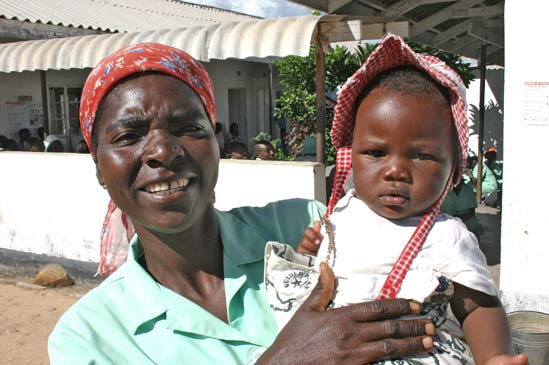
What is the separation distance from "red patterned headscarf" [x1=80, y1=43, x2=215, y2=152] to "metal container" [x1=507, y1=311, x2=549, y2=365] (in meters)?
3.48

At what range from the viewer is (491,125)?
13.6 m

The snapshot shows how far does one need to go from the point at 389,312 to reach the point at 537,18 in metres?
4.12

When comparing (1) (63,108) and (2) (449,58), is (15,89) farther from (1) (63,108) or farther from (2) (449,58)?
(2) (449,58)

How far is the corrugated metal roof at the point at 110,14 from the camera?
12.0 meters

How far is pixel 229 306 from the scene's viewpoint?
5.51 ft

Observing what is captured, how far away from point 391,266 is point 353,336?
0.30 m

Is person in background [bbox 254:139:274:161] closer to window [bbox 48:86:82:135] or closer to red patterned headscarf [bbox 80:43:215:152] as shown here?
window [bbox 48:86:82:135]

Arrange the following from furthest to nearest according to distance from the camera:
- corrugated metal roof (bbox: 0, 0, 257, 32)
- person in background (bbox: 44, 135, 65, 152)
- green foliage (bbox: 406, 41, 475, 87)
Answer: corrugated metal roof (bbox: 0, 0, 257, 32) → green foliage (bbox: 406, 41, 475, 87) → person in background (bbox: 44, 135, 65, 152)

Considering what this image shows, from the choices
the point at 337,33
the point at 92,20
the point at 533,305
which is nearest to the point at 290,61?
the point at 337,33

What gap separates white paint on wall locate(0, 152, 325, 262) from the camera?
6539 mm

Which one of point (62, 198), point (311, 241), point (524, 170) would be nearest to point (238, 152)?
point (62, 198)

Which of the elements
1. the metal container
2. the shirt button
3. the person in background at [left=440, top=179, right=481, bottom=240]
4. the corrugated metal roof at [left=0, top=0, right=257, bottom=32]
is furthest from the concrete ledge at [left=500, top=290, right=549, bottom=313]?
the corrugated metal roof at [left=0, top=0, right=257, bottom=32]

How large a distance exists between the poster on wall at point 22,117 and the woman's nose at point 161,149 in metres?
10.8

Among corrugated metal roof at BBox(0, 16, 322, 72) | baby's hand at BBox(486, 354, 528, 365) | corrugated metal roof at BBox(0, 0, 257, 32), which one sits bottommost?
baby's hand at BBox(486, 354, 528, 365)
